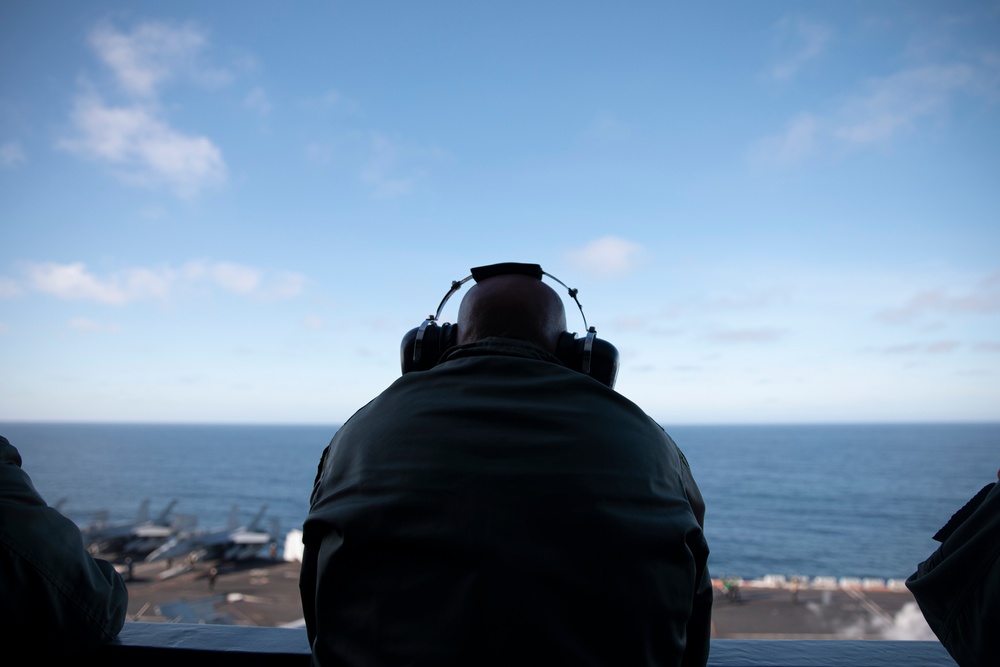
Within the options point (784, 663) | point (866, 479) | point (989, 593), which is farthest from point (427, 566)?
point (866, 479)

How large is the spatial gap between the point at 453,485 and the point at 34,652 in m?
1.24

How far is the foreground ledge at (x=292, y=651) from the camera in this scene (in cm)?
145

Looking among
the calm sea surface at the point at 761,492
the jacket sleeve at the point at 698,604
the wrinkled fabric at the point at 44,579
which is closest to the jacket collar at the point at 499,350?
the jacket sleeve at the point at 698,604

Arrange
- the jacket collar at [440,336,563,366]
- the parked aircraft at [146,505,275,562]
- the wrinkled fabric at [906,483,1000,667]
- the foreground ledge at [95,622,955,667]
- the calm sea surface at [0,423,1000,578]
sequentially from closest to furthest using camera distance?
1. the wrinkled fabric at [906,483,1000,667]
2. the jacket collar at [440,336,563,366]
3. the foreground ledge at [95,622,955,667]
4. the parked aircraft at [146,505,275,562]
5. the calm sea surface at [0,423,1000,578]

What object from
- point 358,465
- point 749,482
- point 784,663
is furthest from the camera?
point 749,482

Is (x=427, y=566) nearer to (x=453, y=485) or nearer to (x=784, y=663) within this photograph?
(x=453, y=485)

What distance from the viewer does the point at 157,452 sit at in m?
161

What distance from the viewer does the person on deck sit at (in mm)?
958

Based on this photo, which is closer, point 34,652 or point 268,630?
point 34,652

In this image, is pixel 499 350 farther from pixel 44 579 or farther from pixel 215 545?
pixel 215 545

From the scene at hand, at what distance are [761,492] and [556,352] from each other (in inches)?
4226

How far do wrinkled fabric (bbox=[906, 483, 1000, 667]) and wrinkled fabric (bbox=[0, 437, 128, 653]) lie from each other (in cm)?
197

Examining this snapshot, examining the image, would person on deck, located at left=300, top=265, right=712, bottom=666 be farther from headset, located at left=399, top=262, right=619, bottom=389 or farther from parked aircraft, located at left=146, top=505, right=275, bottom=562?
parked aircraft, located at left=146, top=505, right=275, bottom=562

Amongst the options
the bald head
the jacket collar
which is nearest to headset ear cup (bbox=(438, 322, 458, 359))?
the bald head
